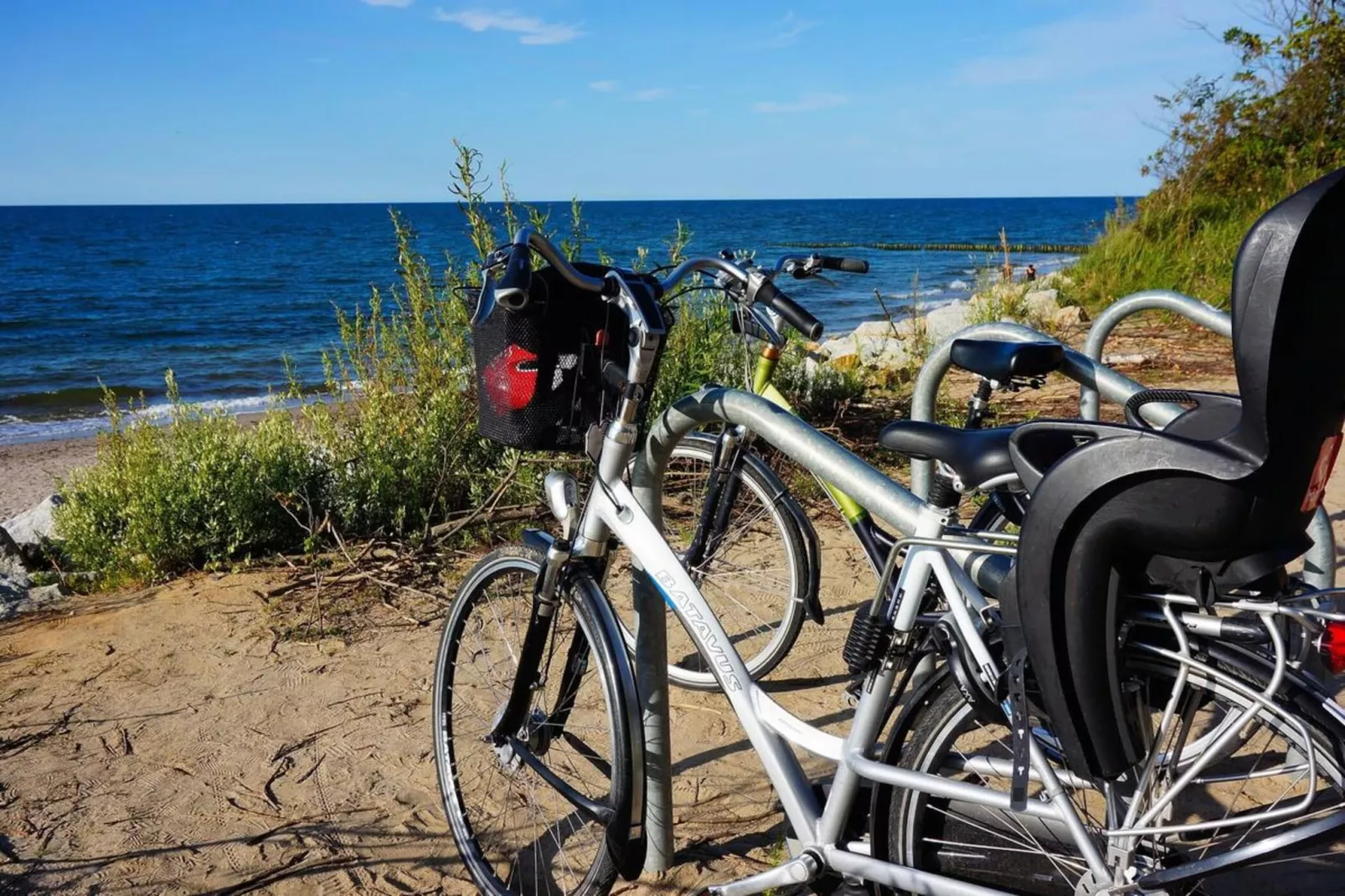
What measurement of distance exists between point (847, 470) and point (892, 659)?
373 millimetres

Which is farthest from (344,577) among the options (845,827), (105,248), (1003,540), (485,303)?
(105,248)

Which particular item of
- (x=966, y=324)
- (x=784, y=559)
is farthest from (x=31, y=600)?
(x=966, y=324)

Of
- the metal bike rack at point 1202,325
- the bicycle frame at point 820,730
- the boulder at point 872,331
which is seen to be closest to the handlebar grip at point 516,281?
the bicycle frame at point 820,730

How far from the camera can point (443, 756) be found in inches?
109

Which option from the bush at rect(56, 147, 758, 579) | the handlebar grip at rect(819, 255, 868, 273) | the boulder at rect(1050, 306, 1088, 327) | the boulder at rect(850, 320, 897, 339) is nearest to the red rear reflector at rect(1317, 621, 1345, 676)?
the handlebar grip at rect(819, 255, 868, 273)

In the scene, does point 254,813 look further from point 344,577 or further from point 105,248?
point 105,248

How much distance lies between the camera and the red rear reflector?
1.42 metres

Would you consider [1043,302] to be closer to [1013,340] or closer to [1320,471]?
[1013,340]

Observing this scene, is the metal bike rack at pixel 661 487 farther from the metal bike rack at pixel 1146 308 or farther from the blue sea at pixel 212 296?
the blue sea at pixel 212 296

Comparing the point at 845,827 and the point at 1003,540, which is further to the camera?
the point at 845,827

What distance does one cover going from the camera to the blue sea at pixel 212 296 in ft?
51.8

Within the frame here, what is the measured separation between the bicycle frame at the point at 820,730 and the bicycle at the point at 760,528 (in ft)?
1.77

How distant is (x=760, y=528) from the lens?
3.89 meters

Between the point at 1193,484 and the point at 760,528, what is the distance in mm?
2543
